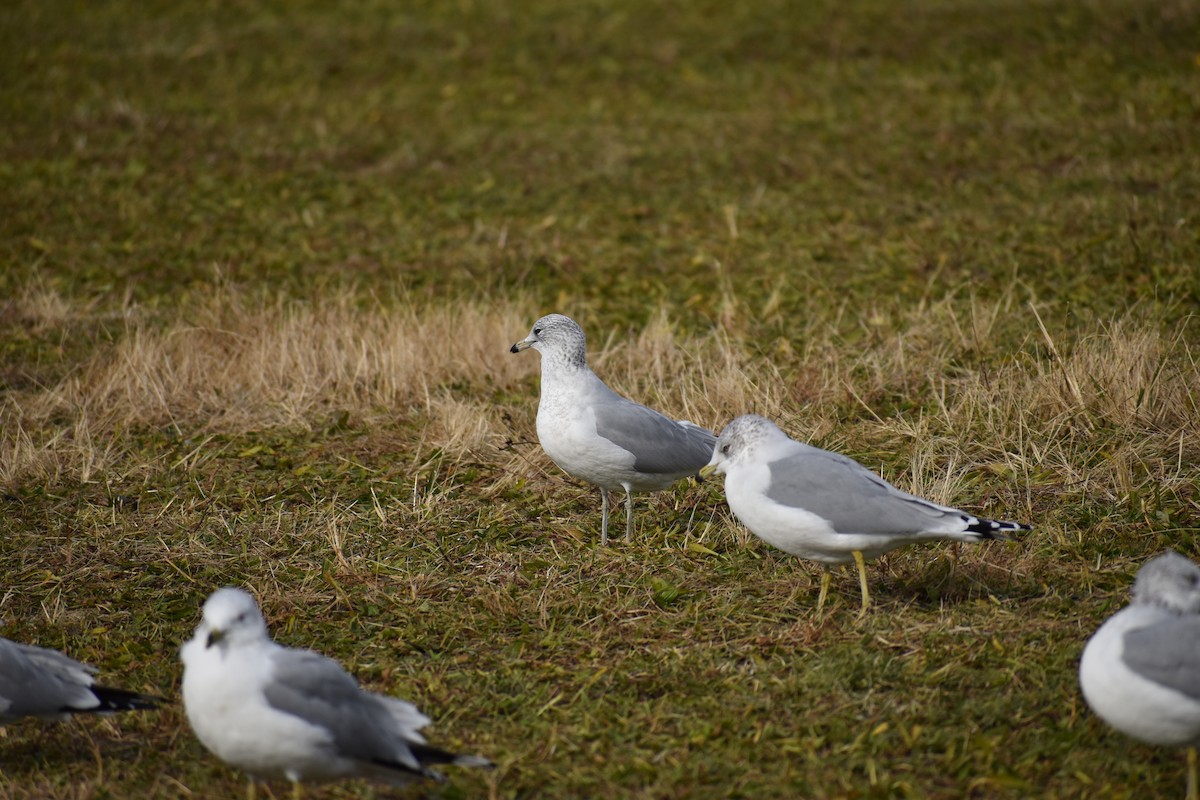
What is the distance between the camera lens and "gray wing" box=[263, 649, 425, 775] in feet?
12.4

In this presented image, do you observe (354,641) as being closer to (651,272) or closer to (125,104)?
(651,272)

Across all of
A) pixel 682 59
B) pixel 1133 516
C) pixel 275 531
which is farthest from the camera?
pixel 682 59

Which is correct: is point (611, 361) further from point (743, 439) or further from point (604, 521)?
point (743, 439)

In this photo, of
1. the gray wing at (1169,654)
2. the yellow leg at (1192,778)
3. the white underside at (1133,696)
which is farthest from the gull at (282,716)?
the yellow leg at (1192,778)

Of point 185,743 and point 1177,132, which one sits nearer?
point 185,743

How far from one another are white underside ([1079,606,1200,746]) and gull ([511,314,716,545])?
7.61 ft

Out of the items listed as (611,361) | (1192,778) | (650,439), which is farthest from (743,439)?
(611,361)

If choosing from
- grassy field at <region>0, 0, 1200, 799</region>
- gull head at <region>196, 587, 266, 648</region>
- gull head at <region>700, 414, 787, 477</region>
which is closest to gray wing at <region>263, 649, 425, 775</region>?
gull head at <region>196, 587, 266, 648</region>

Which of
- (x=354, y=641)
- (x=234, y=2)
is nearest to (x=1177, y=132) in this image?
(x=354, y=641)

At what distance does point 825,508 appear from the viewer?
473 centimetres

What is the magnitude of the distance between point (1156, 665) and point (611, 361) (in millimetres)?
4785

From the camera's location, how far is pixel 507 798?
13.2ft

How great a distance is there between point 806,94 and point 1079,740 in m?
10.6

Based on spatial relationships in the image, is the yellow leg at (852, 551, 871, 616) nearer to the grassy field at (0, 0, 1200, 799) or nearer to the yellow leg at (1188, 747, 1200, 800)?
the grassy field at (0, 0, 1200, 799)
